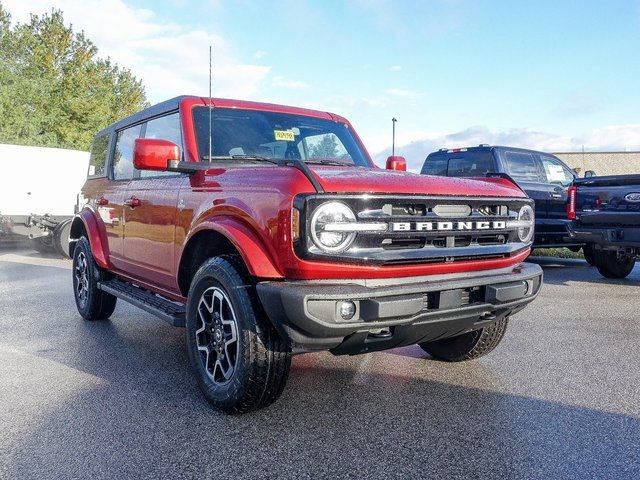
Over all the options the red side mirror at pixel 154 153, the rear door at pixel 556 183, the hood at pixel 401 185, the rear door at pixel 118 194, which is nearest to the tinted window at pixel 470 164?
the rear door at pixel 556 183

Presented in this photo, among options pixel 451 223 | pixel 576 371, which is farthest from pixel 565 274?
pixel 451 223

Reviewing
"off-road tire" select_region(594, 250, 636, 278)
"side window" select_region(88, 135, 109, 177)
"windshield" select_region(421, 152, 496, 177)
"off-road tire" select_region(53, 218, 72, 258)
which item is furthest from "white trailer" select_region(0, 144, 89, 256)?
"off-road tire" select_region(594, 250, 636, 278)

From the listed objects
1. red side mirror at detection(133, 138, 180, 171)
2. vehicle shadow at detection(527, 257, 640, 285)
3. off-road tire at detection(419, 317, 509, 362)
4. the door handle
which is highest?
red side mirror at detection(133, 138, 180, 171)

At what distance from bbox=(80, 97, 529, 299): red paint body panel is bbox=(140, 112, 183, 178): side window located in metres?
0.07

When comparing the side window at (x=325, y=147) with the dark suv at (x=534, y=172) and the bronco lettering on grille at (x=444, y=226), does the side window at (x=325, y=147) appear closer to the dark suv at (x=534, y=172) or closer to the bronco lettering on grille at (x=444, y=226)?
the bronco lettering on grille at (x=444, y=226)

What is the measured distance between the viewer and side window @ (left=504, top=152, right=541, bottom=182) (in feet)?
33.2

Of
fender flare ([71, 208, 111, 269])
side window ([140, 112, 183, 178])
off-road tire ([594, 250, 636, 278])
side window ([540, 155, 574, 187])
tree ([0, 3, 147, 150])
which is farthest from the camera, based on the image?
tree ([0, 3, 147, 150])

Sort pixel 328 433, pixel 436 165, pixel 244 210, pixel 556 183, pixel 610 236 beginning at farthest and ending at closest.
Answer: pixel 436 165 → pixel 556 183 → pixel 610 236 → pixel 244 210 → pixel 328 433

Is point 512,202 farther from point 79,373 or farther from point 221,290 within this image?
point 79,373

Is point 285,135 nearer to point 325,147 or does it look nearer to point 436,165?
point 325,147

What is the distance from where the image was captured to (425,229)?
123 inches

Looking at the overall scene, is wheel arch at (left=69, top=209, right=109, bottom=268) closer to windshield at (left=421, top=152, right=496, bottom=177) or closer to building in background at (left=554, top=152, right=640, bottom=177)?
windshield at (left=421, top=152, right=496, bottom=177)

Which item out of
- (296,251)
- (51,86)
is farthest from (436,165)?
(51,86)

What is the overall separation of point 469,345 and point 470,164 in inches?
261
